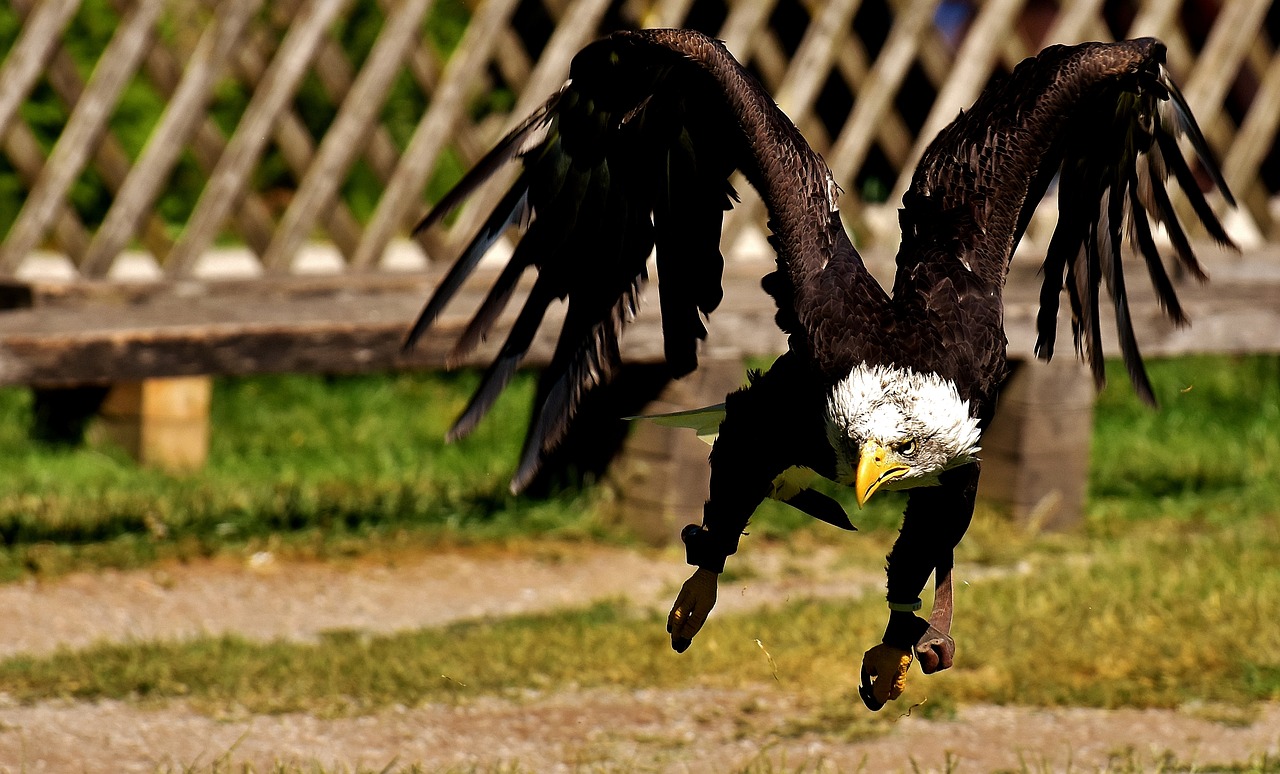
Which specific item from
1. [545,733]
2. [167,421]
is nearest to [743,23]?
[167,421]

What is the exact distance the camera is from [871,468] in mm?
3396

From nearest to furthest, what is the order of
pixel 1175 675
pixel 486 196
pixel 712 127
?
pixel 712 127 < pixel 1175 675 < pixel 486 196

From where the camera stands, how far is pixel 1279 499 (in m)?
7.75

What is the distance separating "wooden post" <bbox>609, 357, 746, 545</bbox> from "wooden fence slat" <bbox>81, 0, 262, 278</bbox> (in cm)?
196

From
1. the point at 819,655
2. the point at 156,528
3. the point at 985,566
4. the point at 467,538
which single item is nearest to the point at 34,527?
the point at 156,528

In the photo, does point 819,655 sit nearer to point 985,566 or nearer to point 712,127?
point 985,566

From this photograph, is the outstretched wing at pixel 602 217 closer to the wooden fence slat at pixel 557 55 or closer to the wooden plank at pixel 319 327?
the wooden plank at pixel 319 327

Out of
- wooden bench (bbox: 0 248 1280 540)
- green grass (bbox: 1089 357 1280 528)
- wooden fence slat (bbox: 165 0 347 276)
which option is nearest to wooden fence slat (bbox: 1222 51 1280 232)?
wooden bench (bbox: 0 248 1280 540)

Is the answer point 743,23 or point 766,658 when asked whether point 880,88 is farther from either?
point 766,658

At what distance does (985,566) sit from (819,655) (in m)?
1.54

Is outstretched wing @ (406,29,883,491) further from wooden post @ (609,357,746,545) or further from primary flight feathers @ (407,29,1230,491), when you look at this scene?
wooden post @ (609,357,746,545)

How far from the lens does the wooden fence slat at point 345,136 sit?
23.1 ft

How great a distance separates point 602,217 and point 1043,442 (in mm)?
3423

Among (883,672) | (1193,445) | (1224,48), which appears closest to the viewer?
(883,672)
